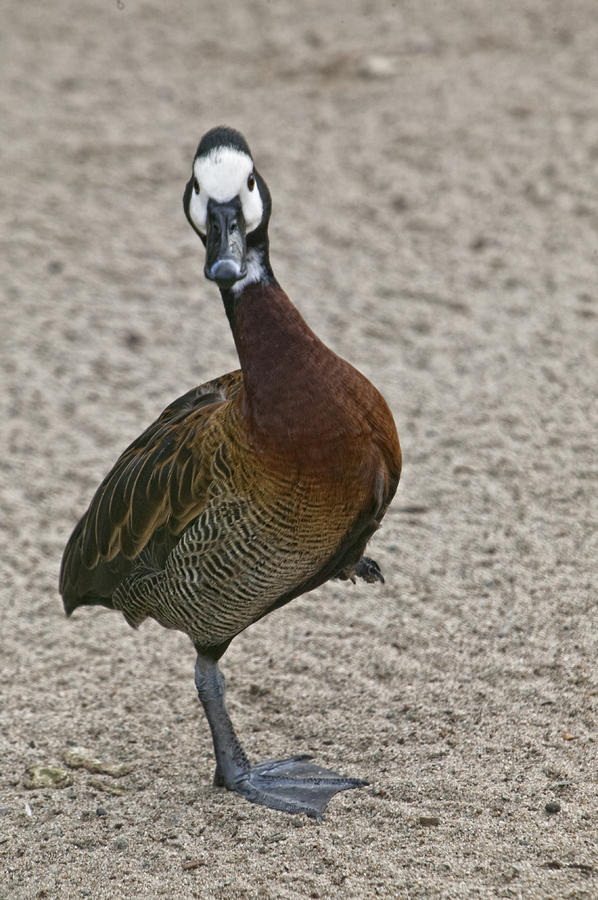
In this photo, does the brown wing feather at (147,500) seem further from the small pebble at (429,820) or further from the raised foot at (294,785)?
the small pebble at (429,820)

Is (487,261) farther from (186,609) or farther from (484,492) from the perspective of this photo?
(186,609)

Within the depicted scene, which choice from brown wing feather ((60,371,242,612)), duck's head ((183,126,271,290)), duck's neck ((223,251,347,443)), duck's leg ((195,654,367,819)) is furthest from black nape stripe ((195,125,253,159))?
duck's leg ((195,654,367,819))

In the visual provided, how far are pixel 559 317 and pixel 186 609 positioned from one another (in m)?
3.61

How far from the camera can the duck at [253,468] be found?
128 inches

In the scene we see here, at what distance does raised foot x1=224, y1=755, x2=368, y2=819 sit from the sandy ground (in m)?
0.06

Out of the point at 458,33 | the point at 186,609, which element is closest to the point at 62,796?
the point at 186,609

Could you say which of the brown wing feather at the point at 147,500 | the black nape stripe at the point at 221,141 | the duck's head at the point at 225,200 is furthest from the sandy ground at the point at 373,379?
the black nape stripe at the point at 221,141

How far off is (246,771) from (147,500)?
98 cm

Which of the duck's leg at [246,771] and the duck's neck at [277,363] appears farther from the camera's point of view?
the duck's leg at [246,771]

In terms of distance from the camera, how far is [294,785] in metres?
3.76

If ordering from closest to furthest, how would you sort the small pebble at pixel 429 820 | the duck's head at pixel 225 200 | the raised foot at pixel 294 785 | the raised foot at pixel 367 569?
the duck's head at pixel 225 200 → the small pebble at pixel 429 820 → the raised foot at pixel 294 785 → the raised foot at pixel 367 569

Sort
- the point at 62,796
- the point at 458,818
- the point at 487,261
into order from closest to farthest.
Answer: the point at 458,818
the point at 62,796
the point at 487,261

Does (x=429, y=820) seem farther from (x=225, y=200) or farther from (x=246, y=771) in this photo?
(x=225, y=200)

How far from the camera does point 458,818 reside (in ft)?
11.4
